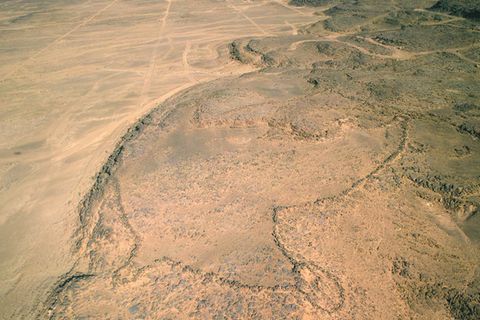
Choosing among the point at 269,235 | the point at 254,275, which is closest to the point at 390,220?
the point at 269,235

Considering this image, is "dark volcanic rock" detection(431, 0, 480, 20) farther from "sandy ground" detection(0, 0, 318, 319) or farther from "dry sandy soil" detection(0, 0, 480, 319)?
"sandy ground" detection(0, 0, 318, 319)

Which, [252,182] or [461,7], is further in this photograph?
[461,7]

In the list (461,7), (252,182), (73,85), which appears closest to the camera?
(252,182)

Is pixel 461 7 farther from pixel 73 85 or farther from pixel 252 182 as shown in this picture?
pixel 73 85

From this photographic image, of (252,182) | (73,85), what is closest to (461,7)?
(252,182)

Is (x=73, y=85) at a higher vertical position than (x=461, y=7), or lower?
lower

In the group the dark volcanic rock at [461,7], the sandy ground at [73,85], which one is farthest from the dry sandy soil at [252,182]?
the dark volcanic rock at [461,7]
